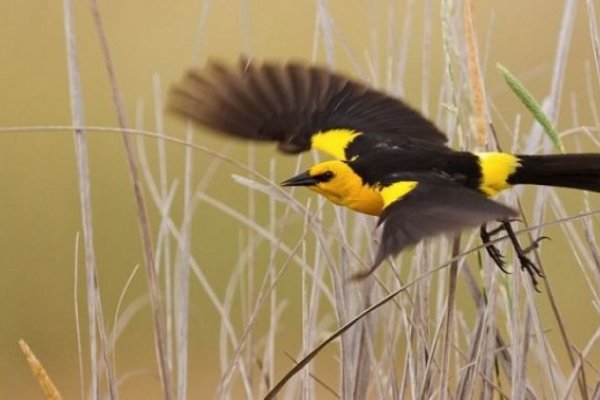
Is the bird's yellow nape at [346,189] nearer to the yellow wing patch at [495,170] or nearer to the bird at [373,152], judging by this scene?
the bird at [373,152]

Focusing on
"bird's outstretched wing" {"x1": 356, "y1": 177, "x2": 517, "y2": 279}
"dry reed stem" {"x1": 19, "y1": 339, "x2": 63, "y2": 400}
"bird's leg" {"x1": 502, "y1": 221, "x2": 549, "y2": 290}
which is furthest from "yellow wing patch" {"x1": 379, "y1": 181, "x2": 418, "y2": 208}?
"dry reed stem" {"x1": 19, "y1": 339, "x2": 63, "y2": 400}

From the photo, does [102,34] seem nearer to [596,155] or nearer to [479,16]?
[596,155]

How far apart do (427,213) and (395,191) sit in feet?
0.46

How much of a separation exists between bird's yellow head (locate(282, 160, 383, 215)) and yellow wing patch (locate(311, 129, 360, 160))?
166 mm

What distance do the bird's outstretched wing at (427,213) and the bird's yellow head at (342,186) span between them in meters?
0.06

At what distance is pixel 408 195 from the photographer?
96 centimetres

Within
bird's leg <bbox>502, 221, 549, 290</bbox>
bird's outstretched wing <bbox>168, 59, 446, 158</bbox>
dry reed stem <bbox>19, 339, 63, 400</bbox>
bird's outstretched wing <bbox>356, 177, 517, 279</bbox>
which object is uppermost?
bird's outstretched wing <bbox>168, 59, 446, 158</bbox>

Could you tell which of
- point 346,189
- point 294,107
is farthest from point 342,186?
point 294,107

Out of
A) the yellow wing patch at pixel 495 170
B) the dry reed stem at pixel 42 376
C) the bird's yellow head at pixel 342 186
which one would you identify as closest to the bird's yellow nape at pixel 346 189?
the bird's yellow head at pixel 342 186

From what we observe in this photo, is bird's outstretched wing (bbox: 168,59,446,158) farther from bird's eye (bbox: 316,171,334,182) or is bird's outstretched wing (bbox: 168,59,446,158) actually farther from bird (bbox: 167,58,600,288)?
bird's eye (bbox: 316,171,334,182)


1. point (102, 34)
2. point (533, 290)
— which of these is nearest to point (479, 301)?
point (533, 290)

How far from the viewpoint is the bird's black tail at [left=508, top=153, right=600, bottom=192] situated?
1.01 m

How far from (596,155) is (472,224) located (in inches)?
11.0

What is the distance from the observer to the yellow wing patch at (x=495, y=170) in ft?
3.44
